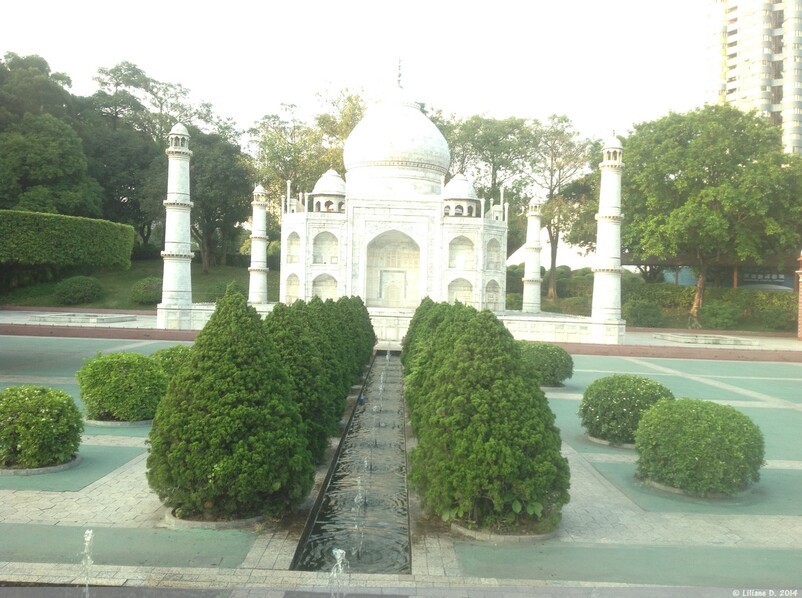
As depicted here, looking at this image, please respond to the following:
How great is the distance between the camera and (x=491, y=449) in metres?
6.18

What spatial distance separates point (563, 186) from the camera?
1828 inches

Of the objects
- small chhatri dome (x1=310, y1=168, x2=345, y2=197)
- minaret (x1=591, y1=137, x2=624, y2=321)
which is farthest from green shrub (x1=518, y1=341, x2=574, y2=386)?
small chhatri dome (x1=310, y1=168, x2=345, y2=197)

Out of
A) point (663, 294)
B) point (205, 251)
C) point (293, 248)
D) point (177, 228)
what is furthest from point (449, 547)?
point (205, 251)

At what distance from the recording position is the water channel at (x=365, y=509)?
602 centimetres

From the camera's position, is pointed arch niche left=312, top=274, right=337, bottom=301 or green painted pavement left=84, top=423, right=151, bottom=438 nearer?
green painted pavement left=84, top=423, right=151, bottom=438

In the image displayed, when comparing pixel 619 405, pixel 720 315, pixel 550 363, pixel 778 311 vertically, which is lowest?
pixel 619 405

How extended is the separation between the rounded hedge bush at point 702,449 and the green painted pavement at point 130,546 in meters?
4.75

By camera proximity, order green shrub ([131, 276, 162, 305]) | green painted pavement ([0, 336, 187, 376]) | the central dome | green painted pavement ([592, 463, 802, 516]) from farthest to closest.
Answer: green shrub ([131, 276, 162, 305])
the central dome
green painted pavement ([0, 336, 187, 376])
green painted pavement ([592, 463, 802, 516])

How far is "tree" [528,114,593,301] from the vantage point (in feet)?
147

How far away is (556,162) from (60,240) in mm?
33284

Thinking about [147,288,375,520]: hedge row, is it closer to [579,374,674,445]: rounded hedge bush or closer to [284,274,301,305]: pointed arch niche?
[579,374,674,445]: rounded hedge bush

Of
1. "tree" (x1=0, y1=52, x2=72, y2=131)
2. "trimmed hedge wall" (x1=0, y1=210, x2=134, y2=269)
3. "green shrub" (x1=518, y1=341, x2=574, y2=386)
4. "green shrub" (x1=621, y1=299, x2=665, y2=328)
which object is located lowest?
"green shrub" (x1=518, y1=341, x2=574, y2=386)

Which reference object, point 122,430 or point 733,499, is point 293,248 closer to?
point 122,430

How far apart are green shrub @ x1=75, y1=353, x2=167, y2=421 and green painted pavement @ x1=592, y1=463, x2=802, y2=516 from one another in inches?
288
